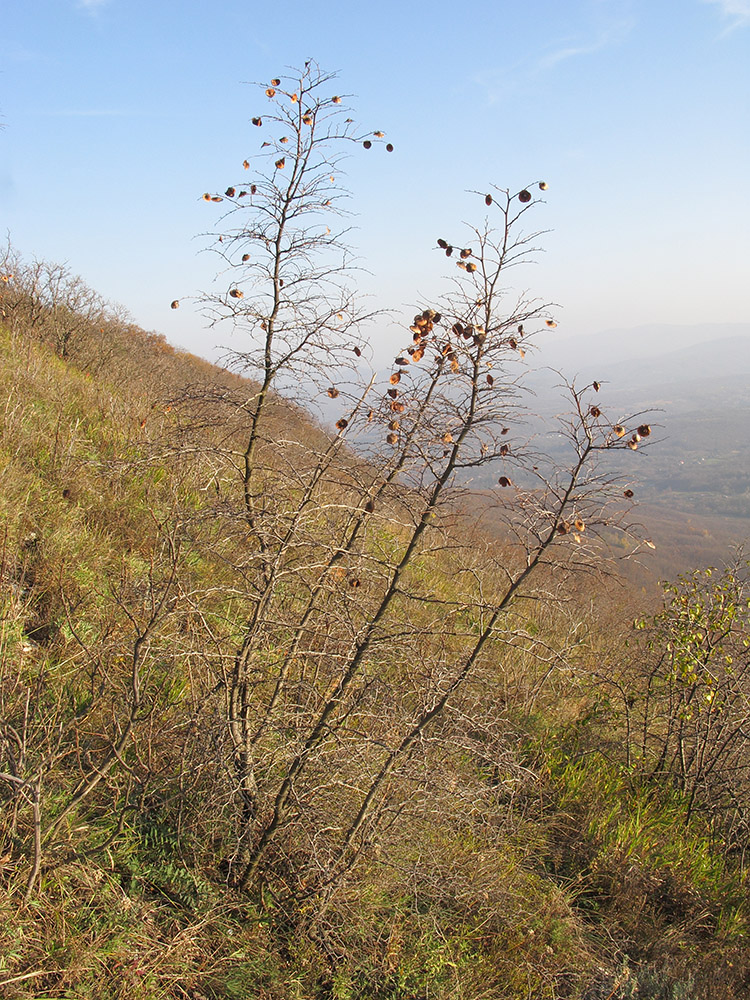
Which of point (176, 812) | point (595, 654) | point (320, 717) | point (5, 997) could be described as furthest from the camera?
point (595, 654)

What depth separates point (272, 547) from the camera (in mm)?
2617

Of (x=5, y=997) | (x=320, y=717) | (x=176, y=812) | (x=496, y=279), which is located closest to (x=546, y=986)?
(x=320, y=717)

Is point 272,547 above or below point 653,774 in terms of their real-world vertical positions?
above

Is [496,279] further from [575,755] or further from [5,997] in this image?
[575,755]

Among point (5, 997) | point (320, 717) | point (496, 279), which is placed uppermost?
point (496, 279)

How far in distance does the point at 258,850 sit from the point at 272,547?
140 centimetres

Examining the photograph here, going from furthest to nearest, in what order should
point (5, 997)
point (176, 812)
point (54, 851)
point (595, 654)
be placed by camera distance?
point (595, 654)
point (176, 812)
point (54, 851)
point (5, 997)

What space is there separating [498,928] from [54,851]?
2220 mm

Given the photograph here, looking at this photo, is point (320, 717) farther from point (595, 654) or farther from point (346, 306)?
point (595, 654)

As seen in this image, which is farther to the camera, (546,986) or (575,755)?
(575,755)

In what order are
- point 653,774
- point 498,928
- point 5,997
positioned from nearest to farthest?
point 5,997 < point 498,928 < point 653,774

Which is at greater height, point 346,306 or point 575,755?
point 346,306

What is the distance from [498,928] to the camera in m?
2.98

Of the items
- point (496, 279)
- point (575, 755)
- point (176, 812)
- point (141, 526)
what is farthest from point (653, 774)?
point (141, 526)
